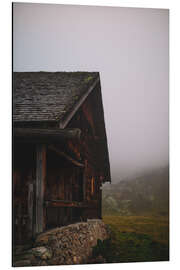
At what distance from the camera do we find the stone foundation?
217 inches

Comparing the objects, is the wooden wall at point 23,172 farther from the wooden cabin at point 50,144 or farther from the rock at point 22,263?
the rock at point 22,263

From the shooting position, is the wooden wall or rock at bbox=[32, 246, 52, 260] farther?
the wooden wall

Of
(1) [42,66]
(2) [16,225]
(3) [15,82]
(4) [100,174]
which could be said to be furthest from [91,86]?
(4) [100,174]

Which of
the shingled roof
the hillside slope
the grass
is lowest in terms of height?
the grass

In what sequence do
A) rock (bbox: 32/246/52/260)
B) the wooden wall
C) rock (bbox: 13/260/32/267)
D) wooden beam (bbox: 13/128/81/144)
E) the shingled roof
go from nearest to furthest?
wooden beam (bbox: 13/128/81/144)
rock (bbox: 32/246/52/260)
rock (bbox: 13/260/32/267)
the shingled roof
the wooden wall

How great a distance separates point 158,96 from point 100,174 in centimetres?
507

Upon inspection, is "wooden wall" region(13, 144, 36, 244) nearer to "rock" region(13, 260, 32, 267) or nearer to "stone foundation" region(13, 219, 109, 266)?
"stone foundation" region(13, 219, 109, 266)

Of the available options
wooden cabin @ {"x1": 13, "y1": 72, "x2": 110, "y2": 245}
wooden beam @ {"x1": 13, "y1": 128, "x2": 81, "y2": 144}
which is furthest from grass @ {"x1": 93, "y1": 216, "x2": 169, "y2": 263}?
wooden beam @ {"x1": 13, "y1": 128, "x2": 81, "y2": 144}

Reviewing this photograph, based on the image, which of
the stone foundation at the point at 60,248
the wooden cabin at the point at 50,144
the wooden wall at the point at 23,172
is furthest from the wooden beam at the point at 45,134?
the stone foundation at the point at 60,248

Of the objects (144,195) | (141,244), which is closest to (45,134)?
(144,195)

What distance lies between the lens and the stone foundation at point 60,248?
5.52 meters

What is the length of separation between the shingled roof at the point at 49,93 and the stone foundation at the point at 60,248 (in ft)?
6.06

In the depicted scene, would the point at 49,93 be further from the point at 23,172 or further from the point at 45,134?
the point at 23,172

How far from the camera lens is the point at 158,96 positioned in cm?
690
